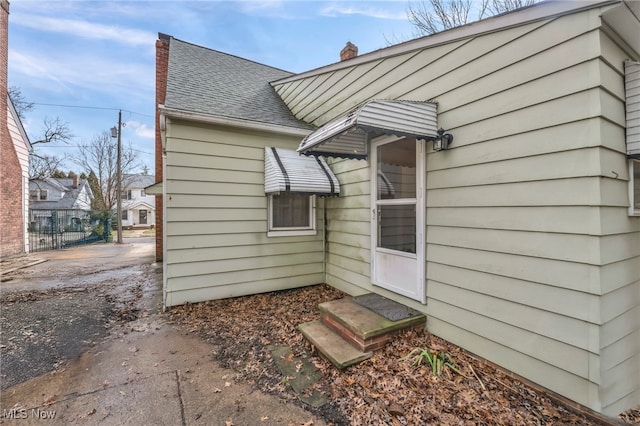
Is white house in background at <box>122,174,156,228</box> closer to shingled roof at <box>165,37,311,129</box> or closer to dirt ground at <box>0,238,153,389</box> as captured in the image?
dirt ground at <box>0,238,153,389</box>

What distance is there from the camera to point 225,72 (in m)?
6.51

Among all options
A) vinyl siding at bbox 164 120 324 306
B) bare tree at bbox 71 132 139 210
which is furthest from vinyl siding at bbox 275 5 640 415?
bare tree at bbox 71 132 139 210

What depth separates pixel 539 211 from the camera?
2.17m

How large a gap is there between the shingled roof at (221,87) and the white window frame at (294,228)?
58.3 inches

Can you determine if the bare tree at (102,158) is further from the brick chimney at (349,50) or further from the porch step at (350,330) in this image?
the porch step at (350,330)

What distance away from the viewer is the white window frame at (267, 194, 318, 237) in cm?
478

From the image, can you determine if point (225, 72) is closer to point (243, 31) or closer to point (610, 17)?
point (243, 31)

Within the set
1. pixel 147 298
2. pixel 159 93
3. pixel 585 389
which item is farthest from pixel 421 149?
pixel 159 93

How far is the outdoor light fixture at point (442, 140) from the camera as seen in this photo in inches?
112

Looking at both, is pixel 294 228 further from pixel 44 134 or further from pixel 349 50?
pixel 44 134

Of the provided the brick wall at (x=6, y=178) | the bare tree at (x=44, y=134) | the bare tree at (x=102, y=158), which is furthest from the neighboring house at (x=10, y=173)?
the bare tree at (x=102, y=158)

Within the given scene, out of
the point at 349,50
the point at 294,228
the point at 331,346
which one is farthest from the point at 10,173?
the point at 331,346

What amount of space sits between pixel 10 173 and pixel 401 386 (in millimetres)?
13892

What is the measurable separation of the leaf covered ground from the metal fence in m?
13.9
